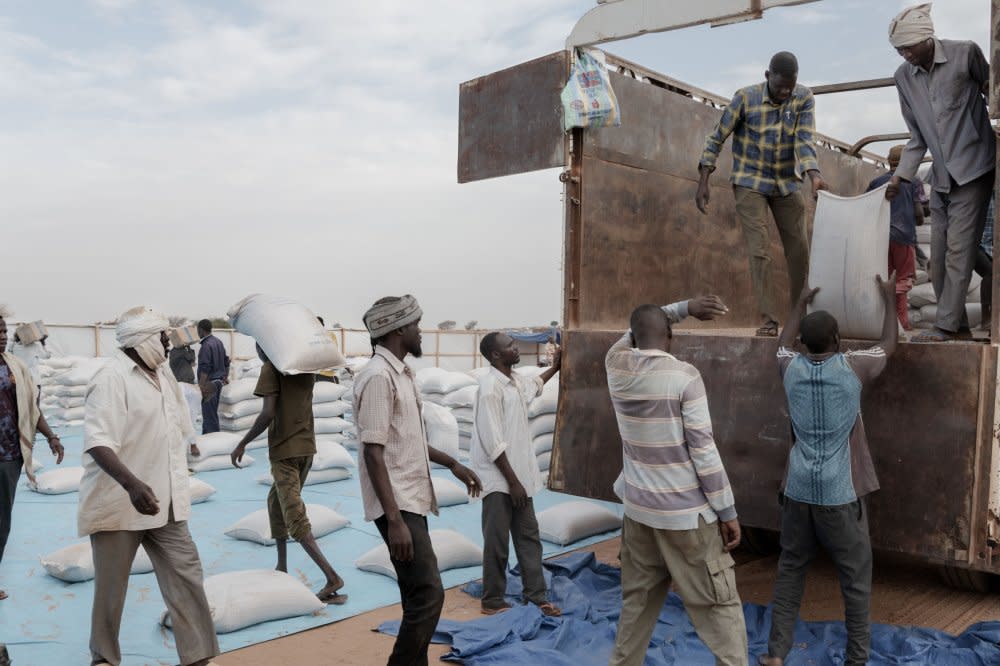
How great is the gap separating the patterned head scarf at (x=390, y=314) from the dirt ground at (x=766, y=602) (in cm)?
161

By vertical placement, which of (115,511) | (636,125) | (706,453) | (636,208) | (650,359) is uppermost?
(636,125)

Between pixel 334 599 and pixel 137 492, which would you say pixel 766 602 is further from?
pixel 137 492

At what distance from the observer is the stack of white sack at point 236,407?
10.1 m

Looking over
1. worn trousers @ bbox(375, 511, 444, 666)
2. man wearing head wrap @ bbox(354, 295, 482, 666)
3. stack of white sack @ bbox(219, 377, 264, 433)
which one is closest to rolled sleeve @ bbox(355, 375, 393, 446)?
man wearing head wrap @ bbox(354, 295, 482, 666)

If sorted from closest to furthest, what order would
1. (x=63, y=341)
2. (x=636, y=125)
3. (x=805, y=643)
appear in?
(x=805, y=643), (x=636, y=125), (x=63, y=341)

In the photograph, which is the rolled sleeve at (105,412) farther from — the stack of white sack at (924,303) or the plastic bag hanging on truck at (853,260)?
the stack of white sack at (924,303)

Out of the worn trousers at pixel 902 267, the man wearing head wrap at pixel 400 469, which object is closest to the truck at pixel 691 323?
the worn trousers at pixel 902 267

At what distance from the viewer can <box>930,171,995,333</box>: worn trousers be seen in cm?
371

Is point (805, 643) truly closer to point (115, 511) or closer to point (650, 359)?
point (650, 359)

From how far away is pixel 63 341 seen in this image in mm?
15828

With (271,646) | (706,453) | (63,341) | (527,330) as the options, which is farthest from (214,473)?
(527,330)

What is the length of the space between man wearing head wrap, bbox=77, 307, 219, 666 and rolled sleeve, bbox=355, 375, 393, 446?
869 mm

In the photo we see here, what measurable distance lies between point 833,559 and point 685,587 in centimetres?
77

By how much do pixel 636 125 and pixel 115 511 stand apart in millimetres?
3455
